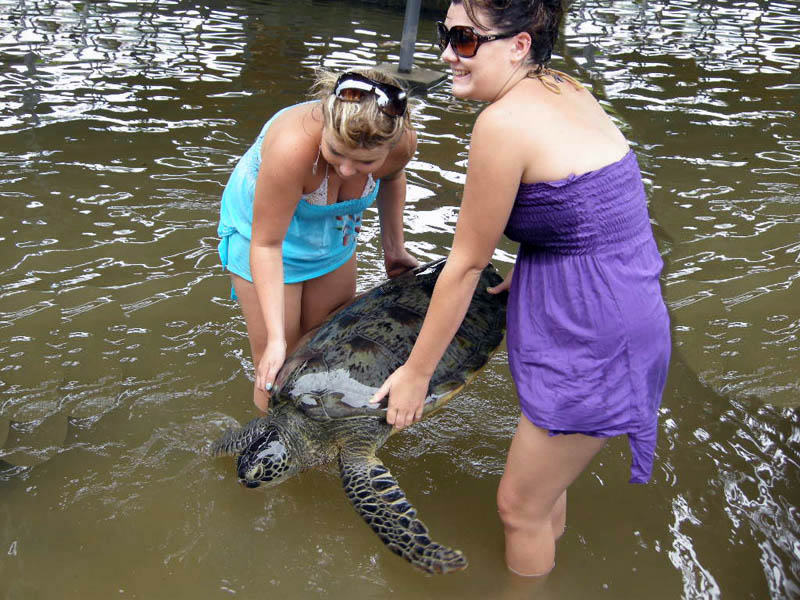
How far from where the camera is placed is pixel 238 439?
2840 millimetres

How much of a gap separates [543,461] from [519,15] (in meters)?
1.30

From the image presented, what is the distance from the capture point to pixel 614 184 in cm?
187

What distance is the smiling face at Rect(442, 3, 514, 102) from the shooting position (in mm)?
1811

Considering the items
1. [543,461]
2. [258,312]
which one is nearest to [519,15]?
[543,461]

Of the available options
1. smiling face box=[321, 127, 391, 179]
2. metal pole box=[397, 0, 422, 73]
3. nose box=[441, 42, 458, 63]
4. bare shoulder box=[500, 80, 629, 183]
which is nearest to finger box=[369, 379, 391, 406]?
smiling face box=[321, 127, 391, 179]

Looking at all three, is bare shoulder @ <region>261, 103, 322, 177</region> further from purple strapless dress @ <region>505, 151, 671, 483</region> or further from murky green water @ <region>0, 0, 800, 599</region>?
murky green water @ <region>0, 0, 800, 599</region>

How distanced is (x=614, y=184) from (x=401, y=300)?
4.39ft

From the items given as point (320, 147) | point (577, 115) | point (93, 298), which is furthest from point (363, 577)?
point (93, 298)

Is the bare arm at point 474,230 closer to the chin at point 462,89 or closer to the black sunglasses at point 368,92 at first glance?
the chin at point 462,89

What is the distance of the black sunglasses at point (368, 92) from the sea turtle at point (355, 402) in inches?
39.4

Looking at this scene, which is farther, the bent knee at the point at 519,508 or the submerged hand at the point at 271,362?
the submerged hand at the point at 271,362

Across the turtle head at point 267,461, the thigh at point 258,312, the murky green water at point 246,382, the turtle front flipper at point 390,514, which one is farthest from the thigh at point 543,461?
the thigh at point 258,312

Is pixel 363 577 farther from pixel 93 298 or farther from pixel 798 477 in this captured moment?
pixel 93 298

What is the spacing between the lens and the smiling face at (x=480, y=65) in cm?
181
